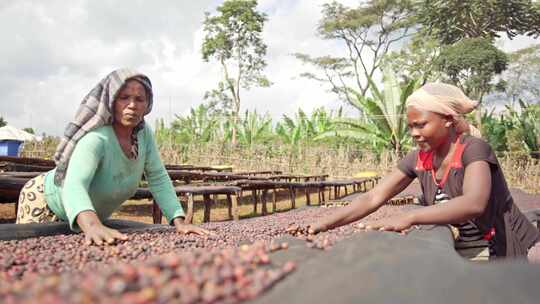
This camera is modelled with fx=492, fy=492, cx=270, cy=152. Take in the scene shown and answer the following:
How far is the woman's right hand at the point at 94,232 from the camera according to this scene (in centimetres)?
187

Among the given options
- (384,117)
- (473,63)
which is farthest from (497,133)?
(473,63)

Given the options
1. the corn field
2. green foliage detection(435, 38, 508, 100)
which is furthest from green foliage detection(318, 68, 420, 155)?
green foliage detection(435, 38, 508, 100)

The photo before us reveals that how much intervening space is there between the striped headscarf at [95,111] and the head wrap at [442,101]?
48.7 inches

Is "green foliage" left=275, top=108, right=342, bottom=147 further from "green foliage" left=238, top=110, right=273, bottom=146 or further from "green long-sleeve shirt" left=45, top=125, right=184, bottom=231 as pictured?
"green long-sleeve shirt" left=45, top=125, right=184, bottom=231

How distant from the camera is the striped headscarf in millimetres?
2197

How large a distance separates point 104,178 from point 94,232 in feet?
1.39

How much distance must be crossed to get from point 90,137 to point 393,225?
1.34m

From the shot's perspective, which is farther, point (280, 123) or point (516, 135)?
point (280, 123)

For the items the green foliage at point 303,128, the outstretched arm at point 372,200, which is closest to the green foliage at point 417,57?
the green foliage at point 303,128

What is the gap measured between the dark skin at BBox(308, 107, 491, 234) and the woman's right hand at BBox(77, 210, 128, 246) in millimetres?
819

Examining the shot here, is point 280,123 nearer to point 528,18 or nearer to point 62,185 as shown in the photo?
point 528,18

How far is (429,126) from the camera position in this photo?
6.75 feet

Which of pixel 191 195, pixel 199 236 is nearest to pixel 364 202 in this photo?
pixel 199 236

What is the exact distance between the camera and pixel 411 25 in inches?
1033
